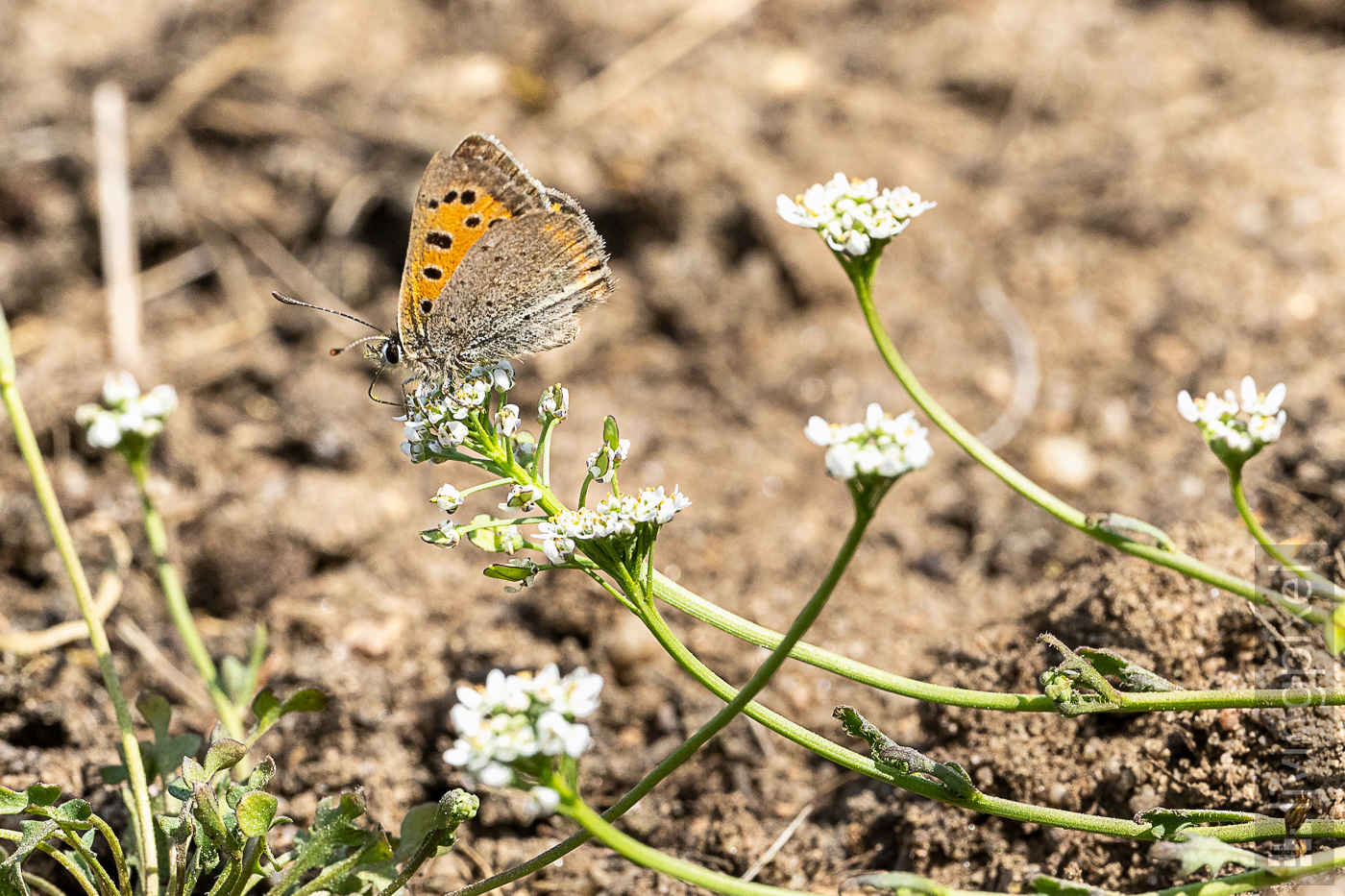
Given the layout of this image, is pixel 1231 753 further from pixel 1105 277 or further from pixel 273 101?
pixel 273 101

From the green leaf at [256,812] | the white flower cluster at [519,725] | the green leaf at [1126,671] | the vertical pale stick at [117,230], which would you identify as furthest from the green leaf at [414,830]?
the vertical pale stick at [117,230]

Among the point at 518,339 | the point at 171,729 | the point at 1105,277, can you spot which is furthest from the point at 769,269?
the point at 171,729

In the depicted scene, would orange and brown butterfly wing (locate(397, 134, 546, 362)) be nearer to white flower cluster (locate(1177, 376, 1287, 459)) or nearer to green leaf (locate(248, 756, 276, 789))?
green leaf (locate(248, 756, 276, 789))

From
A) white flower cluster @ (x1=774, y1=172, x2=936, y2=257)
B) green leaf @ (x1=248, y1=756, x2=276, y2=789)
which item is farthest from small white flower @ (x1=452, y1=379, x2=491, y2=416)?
green leaf @ (x1=248, y1=756, x2=276, y2=789)

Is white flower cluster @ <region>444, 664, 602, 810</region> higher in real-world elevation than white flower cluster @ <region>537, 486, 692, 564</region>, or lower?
lower

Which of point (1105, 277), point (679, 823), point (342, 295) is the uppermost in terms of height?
point (342, 295)

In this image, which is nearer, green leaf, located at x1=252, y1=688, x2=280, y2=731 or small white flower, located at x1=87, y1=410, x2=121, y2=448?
green leaf, located at x1=252, y1=688, x2=280, y2=731
